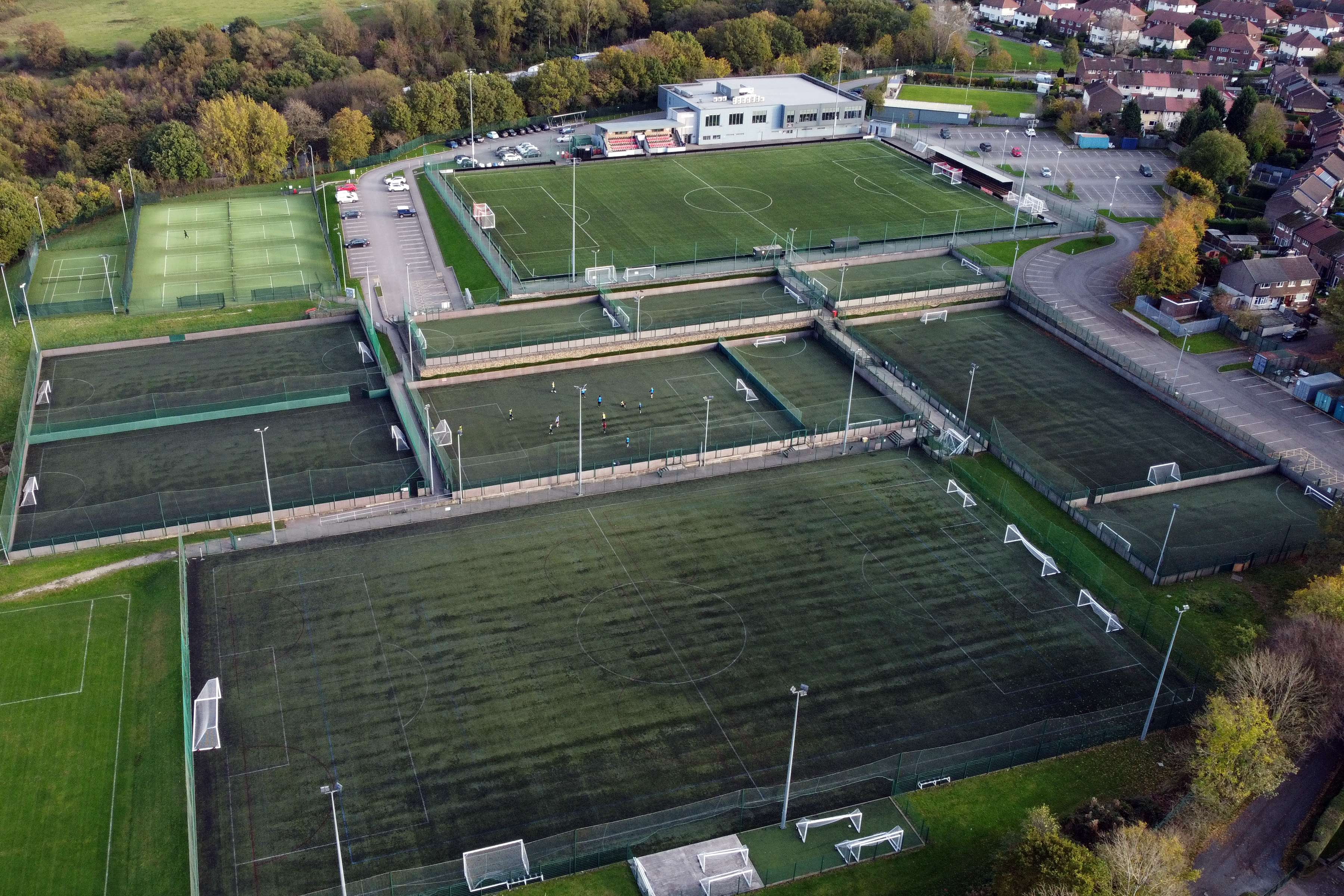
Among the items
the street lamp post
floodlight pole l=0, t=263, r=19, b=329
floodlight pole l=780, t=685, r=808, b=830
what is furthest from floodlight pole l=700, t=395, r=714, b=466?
floodlight pole l=0, t=263, r=19, b=329

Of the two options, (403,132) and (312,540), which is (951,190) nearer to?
(403,132)

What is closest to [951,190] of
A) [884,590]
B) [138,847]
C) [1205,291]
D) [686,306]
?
[1205,291]

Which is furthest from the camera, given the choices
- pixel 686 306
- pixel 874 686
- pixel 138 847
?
pixel 686 306

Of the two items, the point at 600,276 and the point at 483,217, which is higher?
the point at 483,217

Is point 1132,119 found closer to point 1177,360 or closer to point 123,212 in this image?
point 1177,360

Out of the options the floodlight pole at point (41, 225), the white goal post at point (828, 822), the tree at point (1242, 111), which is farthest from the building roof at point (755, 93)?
the white goal post at point (828, 822)

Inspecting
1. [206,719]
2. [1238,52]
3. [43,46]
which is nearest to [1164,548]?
[206,719]
